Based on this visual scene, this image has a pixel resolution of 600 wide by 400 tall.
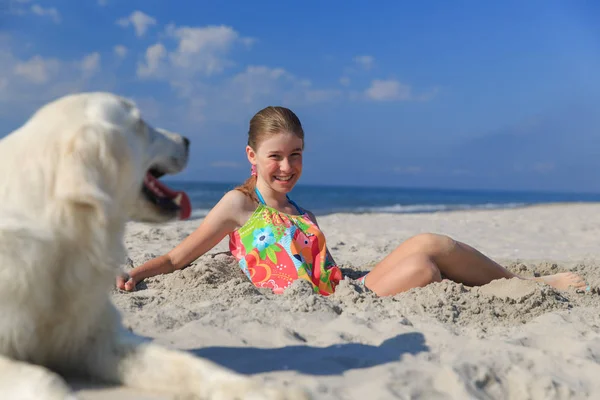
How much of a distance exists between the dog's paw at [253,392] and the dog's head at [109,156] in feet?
2.48

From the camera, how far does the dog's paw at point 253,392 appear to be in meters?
2.04

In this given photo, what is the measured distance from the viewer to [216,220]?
14.0 feet

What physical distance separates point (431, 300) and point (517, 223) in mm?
7947

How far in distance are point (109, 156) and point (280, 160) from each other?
92.7 inches

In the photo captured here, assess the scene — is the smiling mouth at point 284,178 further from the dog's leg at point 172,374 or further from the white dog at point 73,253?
the dog's leg at point 172,374

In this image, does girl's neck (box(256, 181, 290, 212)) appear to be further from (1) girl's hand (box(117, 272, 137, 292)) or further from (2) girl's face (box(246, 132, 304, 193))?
(1) girl's hand (box(117, 272, 137, 292))

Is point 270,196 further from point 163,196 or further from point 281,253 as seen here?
point 163,196

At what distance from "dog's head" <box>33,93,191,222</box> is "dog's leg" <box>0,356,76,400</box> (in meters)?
0.59

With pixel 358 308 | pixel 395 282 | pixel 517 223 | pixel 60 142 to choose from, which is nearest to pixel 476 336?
pixel 358 308

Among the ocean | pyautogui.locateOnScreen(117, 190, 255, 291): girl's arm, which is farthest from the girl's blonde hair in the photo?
the ocean

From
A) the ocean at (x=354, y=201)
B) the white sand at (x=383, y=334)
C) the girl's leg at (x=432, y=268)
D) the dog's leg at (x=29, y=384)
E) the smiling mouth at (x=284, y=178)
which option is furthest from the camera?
the ocean at (x=354, y=201)

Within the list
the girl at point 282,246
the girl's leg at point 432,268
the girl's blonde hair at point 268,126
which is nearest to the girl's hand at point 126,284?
the girl at point 282,246

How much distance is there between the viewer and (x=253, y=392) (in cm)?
205

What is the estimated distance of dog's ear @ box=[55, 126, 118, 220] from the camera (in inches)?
77.6
